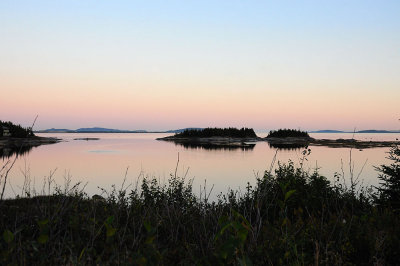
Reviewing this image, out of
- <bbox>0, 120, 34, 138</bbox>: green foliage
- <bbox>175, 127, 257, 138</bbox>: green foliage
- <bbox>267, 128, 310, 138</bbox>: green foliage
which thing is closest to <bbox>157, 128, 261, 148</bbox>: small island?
<bbox>175, 127, 257, 138</bbox>: green foliage

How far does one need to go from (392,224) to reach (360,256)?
5.40 ft

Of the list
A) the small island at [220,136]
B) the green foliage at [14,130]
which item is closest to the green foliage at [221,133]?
the small island at [220,136]

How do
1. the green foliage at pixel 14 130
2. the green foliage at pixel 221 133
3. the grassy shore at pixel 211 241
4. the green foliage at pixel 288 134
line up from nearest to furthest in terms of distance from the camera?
the grassy shore at pixel 211 241 < the green foliage at pixel 14 130 < the green foliage at pixel 288 134 < the green foliage at pixel 221 133

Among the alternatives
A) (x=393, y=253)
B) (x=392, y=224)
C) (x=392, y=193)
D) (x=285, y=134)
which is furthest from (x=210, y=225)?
(x=285, y=134)

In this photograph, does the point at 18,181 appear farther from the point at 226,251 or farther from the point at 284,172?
the point at 226,251

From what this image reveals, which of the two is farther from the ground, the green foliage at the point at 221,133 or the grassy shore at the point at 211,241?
the green foliage at the point at 221,133

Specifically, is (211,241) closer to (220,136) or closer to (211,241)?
(211,241)

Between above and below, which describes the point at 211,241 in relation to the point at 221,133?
below

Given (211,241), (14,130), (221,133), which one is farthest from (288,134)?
(211,241)

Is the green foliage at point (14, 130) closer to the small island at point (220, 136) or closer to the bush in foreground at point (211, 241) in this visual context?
the small island at point (220, 136)

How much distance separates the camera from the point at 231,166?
3591cm

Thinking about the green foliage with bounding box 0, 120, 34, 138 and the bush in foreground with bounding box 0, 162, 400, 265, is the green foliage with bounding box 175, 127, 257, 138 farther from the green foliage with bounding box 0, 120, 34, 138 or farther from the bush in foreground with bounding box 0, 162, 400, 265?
the bush in foreground with bounding box 0, 162, 400, 265

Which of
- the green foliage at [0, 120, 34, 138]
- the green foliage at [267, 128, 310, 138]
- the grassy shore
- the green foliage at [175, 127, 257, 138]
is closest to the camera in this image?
the grassy shore

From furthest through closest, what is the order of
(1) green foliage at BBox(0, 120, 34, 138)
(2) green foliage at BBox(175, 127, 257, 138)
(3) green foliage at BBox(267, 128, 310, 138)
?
1. (2) green foliage at BBox(175, 127, 257, 138)
2. (3) green foliage at BBox(267, 128, 310, 138)
3. (1) green foliage at BBox(0, 120, 34, 138)
